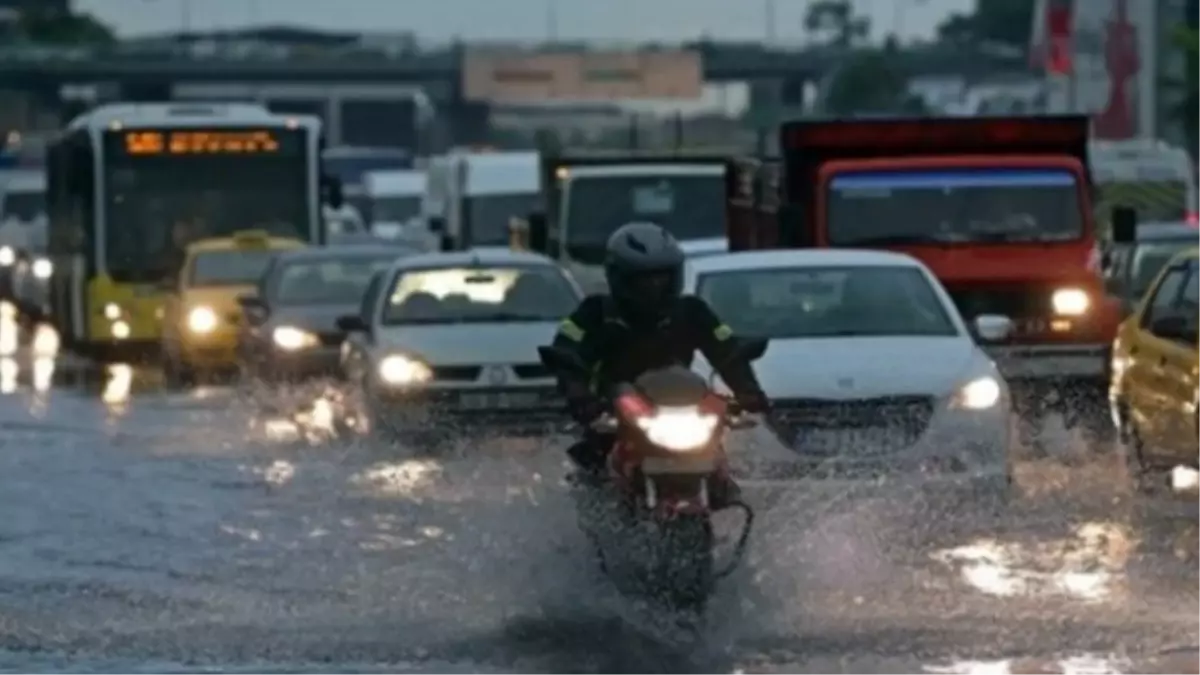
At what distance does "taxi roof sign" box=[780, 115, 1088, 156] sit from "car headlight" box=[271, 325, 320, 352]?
4.80 m

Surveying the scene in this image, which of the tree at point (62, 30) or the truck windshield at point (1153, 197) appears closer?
the truck windshield at point (1153, 197)

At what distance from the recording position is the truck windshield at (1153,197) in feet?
152

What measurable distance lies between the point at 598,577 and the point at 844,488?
9.53 ft

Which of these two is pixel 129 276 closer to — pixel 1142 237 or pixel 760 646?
pixel 1142 237

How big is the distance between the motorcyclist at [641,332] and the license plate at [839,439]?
338 cm

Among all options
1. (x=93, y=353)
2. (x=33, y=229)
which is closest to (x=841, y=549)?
(x=93, y=353)

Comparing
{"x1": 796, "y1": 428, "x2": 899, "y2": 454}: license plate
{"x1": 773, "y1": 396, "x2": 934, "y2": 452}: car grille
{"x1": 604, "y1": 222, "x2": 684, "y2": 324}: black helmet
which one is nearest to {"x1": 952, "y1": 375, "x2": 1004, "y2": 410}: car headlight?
{"x1": 773, "y1": 396, "x2": 934, "y2": 452}: car grille

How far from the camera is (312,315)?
29.4 m

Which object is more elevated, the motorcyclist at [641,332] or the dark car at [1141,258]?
the motorcyclist at [641,332]

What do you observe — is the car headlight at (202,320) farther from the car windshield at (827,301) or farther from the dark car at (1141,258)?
the car windshield at (827,301)

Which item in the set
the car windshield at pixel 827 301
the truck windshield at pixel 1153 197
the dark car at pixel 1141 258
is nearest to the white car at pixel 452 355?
the car windshield at pixel 827 301

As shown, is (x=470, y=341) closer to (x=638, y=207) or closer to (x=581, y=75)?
(x=638, y=207)

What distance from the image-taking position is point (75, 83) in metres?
132

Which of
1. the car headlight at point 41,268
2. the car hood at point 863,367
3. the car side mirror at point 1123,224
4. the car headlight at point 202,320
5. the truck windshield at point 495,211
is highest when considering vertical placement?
the car hood at point 863,367
